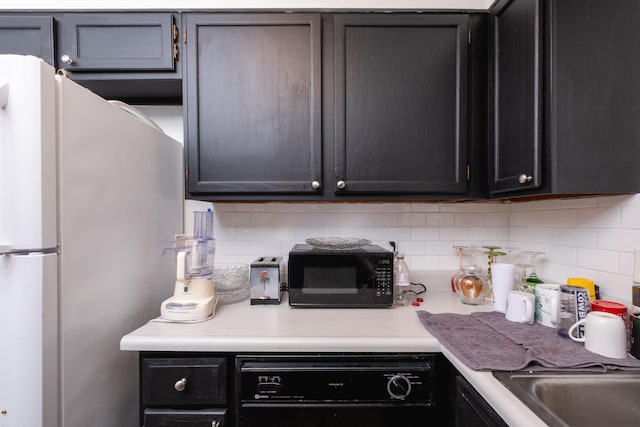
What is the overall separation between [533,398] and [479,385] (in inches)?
4.5

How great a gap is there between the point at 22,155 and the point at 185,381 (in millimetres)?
815

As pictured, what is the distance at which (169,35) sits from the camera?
1293 millimetres

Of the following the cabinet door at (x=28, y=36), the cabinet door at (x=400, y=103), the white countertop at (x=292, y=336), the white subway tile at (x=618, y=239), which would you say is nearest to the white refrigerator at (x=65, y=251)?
the white countertop at (x=292, y=336)

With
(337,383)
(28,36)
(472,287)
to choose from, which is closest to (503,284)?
(472,287)

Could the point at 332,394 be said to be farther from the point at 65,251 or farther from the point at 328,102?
the point at 328,102

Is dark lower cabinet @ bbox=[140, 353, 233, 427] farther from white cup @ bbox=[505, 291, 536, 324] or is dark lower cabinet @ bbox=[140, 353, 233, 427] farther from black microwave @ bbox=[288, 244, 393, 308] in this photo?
white cup @ bbox=[505, 291, 536, 324]

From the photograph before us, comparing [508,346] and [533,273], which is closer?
[508,346]

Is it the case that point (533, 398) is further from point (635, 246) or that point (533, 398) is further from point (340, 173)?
point (340, 173)

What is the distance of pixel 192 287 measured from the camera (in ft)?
3.90

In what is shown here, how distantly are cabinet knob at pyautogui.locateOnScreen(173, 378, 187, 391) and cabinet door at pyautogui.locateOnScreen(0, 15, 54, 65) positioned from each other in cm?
141

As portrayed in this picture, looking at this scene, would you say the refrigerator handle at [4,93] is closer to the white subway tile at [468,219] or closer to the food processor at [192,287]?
the food processor at [192,287]

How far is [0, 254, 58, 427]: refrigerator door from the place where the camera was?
2.58 ft

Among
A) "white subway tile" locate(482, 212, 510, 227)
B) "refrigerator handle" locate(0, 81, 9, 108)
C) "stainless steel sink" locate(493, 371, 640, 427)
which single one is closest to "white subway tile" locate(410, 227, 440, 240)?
"white subway tile" locate(482, 212, 510, 227)

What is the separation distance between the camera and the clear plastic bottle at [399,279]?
1370 millimetres
